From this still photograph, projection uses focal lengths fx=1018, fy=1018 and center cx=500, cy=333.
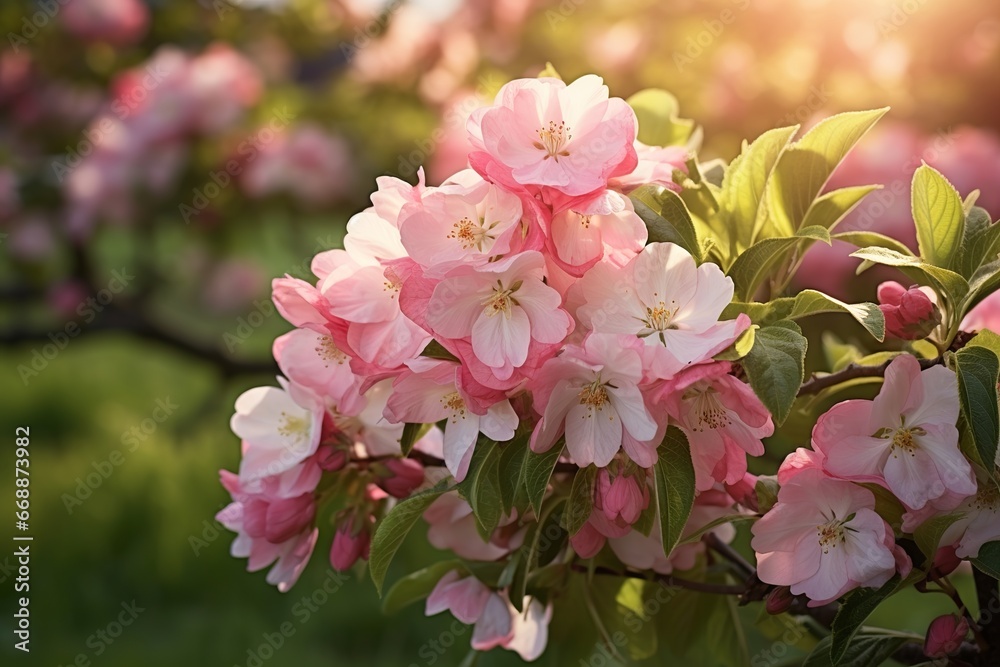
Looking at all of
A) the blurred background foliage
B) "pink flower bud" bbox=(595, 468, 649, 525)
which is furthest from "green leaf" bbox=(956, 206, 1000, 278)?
the blurred background foliage

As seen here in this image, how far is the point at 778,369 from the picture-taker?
1.60 feet

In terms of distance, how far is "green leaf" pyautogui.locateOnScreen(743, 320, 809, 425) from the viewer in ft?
1.57

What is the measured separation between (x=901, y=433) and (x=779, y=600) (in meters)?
0.12

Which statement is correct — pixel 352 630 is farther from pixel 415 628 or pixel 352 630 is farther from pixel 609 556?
pixel 609 556

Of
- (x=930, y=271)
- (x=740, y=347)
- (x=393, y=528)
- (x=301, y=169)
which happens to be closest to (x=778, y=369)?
(x=740, y=347)

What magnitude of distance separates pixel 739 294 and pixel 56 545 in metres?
2.08

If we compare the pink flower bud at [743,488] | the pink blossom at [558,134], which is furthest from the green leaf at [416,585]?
the pink blossom at [558,134]

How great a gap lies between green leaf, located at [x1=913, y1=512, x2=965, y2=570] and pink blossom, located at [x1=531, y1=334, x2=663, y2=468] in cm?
16

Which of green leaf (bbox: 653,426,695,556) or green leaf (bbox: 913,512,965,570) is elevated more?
green leaf (bbox: 653,426,695,556)

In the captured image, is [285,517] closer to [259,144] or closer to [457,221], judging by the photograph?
[457,221]

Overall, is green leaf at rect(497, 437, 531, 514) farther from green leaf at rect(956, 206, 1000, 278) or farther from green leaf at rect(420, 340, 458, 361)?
green leaf at rect(956, 206, 1000, 278)

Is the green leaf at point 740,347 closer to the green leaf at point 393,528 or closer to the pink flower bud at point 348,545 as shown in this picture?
the green leaf at point 393,528

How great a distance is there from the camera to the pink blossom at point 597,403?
0.51 m

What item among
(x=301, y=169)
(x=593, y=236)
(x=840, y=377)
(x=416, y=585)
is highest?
(x=593, y=236)
